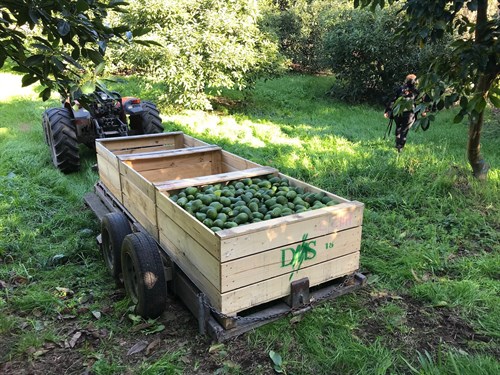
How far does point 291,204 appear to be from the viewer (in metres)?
3.34

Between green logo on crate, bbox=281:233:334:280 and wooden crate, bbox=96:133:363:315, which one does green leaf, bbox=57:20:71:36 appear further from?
green logo on crate, bbox=281:233:334:280

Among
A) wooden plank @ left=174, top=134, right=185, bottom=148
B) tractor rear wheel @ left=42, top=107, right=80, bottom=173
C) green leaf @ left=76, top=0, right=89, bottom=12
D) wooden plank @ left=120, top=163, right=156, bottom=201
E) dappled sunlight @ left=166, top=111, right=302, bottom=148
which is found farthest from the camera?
dappled sunlight @ left=166, top=111, right=302, bottom=148

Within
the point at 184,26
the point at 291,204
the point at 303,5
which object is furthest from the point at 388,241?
the point at 303,5

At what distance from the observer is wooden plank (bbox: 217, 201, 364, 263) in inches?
105

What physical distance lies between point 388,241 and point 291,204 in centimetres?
170

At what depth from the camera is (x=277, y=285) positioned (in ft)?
9.76

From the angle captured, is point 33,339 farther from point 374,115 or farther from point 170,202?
point 374,115

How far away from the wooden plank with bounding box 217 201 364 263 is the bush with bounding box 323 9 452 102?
12.3m

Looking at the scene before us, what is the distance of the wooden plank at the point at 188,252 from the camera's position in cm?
276

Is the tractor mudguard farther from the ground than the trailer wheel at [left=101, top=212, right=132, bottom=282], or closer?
farther from the ground

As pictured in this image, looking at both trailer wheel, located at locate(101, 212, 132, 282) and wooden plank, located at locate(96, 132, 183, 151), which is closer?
trailer wheel, located at locate(101, 212, 132, 282)

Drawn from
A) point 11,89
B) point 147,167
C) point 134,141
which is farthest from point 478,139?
point 11,89

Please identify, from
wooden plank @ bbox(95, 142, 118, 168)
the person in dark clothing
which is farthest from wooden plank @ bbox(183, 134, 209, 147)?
the person in dark clothing

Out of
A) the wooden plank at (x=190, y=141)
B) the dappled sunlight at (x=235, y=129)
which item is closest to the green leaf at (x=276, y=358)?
the wooden plank at (x=190, y=141)
